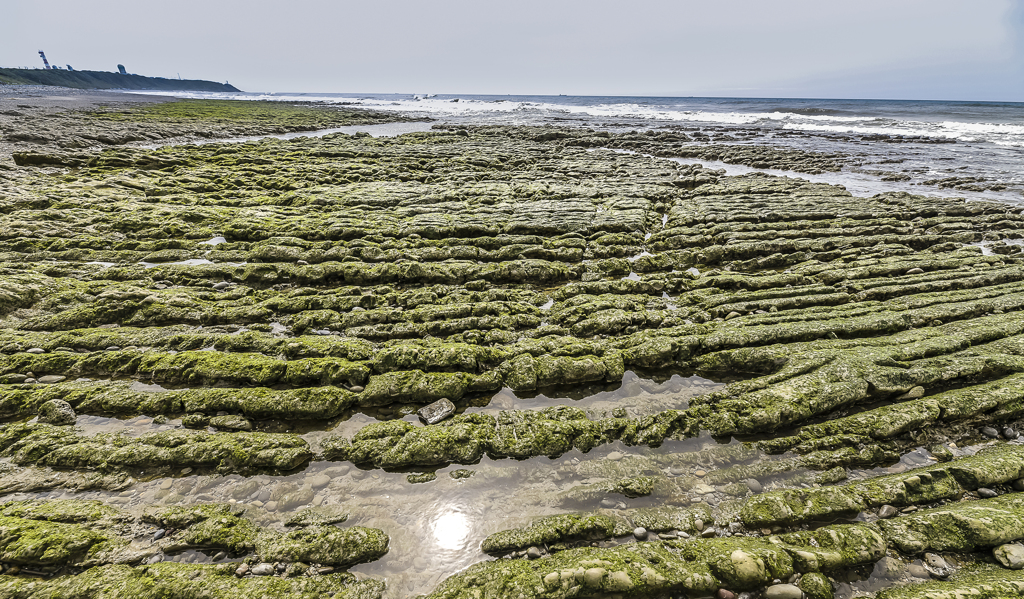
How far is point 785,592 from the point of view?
4.49 meters

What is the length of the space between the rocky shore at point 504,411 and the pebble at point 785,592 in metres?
0.02

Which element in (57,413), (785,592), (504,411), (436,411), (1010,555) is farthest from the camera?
(504,411)

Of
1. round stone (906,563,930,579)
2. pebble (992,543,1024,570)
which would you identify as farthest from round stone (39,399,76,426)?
pebble (992,543,1024,570)

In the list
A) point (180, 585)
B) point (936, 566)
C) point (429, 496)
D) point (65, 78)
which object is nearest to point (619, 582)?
point (429, 496)

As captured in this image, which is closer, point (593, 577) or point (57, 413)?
point (593, 577)

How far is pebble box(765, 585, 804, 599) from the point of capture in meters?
4.47

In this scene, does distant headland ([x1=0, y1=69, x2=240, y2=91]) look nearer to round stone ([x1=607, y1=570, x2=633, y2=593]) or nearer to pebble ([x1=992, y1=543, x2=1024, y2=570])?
round stone ([x1=607, y1=570, x2=633, y2=593])

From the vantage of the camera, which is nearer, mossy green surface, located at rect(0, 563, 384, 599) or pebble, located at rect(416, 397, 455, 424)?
mossy green surface, located at rect(0, 563, 384, 599)

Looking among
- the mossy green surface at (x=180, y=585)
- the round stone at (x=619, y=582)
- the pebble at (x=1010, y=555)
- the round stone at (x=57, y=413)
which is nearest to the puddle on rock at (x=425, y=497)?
the mossy green surface at (x=180, y=585)

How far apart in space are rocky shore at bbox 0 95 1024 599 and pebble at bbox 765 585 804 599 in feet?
0.06

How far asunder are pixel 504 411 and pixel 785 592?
194 inches

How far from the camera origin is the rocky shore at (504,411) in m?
4.93

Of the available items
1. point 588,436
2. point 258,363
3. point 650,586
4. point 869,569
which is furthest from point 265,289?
point 869,569

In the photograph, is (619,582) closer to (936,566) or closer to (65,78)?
(936,566)
